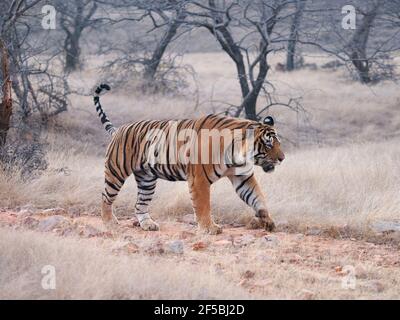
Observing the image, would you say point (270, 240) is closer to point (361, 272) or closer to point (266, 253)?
point (266, 253)

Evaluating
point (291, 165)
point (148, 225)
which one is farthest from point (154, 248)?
point (291, 165)

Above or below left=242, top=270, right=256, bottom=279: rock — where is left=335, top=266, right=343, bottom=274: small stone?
below

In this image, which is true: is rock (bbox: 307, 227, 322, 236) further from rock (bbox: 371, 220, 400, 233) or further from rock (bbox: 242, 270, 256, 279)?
rock (bbox: 242, 270, 256, 279)

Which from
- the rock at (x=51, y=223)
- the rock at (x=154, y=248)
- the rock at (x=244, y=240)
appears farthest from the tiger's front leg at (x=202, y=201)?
the rock at (x=51, y=223)

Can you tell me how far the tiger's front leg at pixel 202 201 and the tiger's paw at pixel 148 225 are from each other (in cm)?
61

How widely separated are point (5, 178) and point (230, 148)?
10.8 ft

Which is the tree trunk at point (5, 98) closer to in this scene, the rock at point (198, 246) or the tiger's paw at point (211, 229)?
the tiger's paw at point (211, 229)

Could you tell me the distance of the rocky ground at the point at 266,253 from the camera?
5613 millimetres

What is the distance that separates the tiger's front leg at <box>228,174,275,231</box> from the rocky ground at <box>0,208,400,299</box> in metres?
0.15

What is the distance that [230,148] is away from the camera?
761 cm

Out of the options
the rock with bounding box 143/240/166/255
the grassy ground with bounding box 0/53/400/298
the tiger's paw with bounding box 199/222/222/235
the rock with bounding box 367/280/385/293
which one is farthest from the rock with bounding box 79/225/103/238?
the rock with bounding box 367/280/385/293

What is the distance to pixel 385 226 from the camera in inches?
311

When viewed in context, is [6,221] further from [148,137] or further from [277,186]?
[277,186]

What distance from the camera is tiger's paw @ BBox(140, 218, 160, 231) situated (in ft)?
26.2
